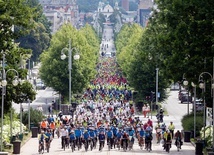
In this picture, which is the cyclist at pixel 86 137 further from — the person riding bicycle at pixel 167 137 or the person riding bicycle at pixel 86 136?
the person riding bicycle at pixel 167 137

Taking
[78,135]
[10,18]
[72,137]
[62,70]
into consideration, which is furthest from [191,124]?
[62,70]

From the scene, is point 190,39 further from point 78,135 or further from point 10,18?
point 10,18

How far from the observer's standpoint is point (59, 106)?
10400 centimetres

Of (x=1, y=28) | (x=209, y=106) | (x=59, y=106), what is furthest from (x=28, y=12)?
(x=59, y=106)

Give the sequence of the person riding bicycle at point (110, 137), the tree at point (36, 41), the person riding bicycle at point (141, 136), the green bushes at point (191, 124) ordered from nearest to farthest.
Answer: the person riding bicycle at point (110, 137), the person riding bicycle at point (141, 136), the green bushes at point (191, 124), the tree at point (36, 41)

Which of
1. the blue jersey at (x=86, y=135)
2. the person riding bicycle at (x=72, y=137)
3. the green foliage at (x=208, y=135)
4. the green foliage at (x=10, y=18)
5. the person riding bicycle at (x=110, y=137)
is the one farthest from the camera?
the person riding bicycle at (x=110, y=137)

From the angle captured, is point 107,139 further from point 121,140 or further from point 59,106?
point 59,106

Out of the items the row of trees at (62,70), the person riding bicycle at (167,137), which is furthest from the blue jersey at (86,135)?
the row of trees at (62,70)

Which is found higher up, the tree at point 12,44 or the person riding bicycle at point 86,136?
the tree at point 12,44

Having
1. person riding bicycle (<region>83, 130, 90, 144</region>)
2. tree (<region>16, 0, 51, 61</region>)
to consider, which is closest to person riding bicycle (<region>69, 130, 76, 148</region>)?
person riding bicycle (<region>83, 130, 90, 144</region>)

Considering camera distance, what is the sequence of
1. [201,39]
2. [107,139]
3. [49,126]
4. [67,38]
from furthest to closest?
[67,38]
[49,126]
[107,139]
[201,39]

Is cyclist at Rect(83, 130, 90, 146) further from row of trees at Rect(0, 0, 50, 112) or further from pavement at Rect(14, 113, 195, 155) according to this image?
row of trees at Rect(0, 0, 50, 112)

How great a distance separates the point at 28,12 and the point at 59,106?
140ft

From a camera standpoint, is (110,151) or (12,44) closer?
(110,151)
